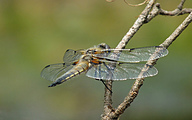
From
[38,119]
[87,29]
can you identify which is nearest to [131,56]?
[38,119]

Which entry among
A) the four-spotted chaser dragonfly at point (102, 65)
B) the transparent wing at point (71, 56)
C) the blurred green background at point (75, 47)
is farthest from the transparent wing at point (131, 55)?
the blurred green background at point (75, 47)

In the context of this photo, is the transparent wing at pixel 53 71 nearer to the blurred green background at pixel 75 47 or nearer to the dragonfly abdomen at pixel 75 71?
the dragonfly abdomen at pixel 75 71

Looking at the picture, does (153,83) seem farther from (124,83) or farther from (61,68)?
(61,68)

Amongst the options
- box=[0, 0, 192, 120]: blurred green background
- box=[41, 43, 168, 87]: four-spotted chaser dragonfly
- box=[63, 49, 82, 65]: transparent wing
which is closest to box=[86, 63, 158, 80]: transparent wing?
box=[41, 43, 168, 87]: four-spotted chaser dragonfly

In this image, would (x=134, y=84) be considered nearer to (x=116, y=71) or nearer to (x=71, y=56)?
(x=116, y=71)

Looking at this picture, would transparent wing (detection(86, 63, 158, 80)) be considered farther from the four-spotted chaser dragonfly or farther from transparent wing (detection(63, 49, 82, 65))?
transparent wing (detection(63, 49, 82, 65))

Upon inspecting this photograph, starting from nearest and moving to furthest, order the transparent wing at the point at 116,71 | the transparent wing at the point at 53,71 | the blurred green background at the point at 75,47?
the transparent wing at the point at 116,71, the transparent wing at the point at 53,71, the blurred green background at the point at 75,47
